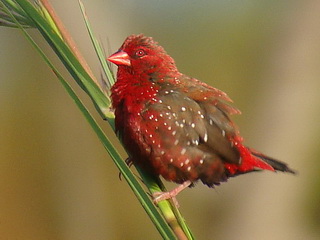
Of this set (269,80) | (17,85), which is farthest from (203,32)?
(269,80)

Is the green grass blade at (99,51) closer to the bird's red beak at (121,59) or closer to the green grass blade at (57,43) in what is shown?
→ the green grass blade at (57,43)

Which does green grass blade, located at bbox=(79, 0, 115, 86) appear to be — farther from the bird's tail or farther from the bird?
the bird's tail

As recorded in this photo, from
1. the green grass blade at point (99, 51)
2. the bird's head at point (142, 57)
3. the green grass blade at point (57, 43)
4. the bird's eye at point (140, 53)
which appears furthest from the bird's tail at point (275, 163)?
the green grass blade at point (57, 43)

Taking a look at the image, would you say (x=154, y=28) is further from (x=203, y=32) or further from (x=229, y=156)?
(x=229, y=156)

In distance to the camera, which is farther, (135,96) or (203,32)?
(203,32)

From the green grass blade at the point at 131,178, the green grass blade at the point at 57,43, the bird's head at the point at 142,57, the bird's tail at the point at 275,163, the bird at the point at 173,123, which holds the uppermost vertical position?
the green grass blade at the point at 57,43

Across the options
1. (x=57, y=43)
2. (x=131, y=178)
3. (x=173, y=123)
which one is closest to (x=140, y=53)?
(x=173, y=123)

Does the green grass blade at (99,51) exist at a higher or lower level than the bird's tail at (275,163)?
higher

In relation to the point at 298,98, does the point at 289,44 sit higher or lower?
higher
